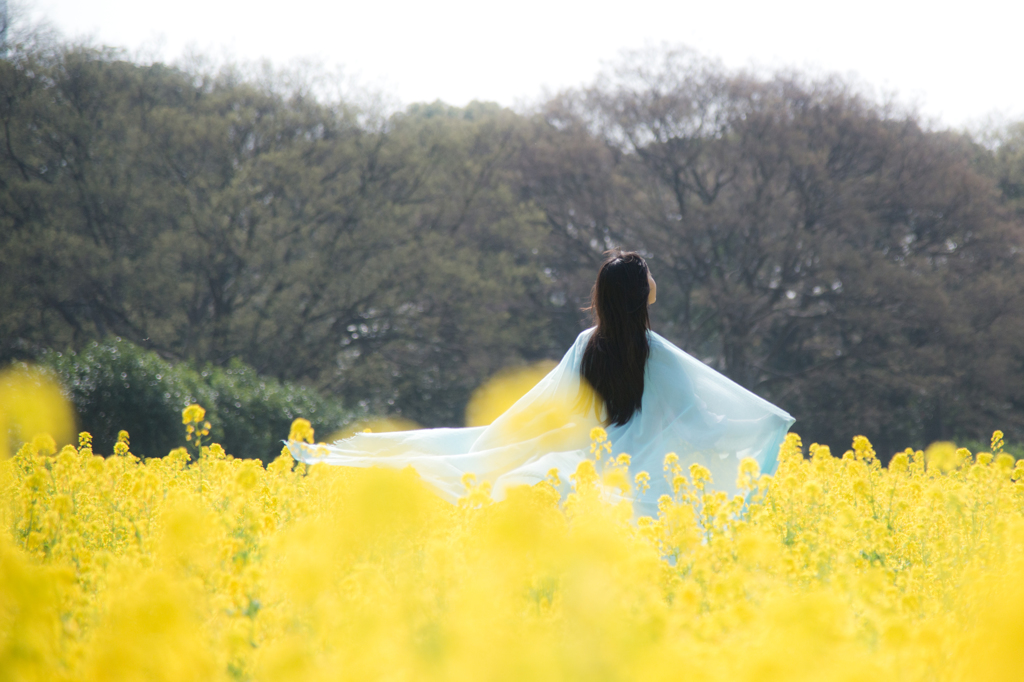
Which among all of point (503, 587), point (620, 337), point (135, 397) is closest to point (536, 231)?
point (135, 397)

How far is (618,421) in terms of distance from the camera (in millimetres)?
4082

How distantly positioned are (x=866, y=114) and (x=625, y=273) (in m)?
16.5

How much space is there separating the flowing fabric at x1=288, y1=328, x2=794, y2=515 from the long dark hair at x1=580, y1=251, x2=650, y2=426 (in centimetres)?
7

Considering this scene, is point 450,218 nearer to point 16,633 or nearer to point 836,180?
point 836,180

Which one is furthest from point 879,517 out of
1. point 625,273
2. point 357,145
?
point 357,145

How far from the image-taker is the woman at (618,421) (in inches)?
151

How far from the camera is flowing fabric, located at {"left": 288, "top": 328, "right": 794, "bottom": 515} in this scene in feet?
12.3

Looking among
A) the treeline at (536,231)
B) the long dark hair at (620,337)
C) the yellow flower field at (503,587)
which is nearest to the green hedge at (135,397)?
the treeline at (536,231)

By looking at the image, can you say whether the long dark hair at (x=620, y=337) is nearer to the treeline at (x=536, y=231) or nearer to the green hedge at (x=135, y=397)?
the green hedge at (x=135, y=397)

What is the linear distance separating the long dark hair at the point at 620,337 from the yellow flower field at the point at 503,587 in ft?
2.18

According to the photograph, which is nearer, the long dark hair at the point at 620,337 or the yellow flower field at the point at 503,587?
the yellow flower field at the point at 503,587

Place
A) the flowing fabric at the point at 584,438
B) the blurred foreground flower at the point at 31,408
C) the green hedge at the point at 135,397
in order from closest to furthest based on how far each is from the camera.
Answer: the flowing fabric at the point at 584,438
the blurred foreground flower at the point at 31,408
the green hedge at the point at 135,397

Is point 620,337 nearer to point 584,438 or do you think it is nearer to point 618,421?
point 618,421

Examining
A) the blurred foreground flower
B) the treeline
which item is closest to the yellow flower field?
the blurred foreground flower
